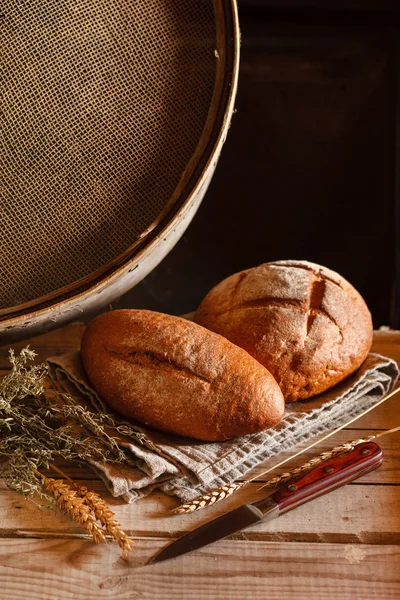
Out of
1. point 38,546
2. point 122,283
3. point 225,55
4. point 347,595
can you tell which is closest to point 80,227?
point 122,283

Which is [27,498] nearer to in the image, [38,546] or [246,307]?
[38,546]

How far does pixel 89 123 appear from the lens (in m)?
1.23

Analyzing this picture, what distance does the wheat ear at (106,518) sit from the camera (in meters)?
1.06

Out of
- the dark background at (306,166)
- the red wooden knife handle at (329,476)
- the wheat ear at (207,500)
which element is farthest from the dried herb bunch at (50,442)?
the dark background at (306,166)

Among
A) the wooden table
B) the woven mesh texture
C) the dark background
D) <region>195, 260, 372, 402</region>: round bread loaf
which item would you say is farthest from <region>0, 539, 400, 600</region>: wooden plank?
the dark background

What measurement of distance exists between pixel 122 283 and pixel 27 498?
0.42 meters

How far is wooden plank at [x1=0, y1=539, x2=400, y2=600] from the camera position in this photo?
1042 millimetres

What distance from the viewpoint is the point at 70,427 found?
1.21 m

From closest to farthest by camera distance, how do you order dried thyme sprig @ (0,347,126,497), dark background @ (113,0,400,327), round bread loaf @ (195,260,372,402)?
1. dried thyme sprig @ (0,347,126,497)
2. round bread loaf @ (195,260,372,402)
3. dark background @ (113,0,400,327)

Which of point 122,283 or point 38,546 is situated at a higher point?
point 122,283

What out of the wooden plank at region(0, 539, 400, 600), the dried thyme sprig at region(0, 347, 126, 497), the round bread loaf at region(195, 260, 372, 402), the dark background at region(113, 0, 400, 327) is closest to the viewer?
the wooden plank at region(0, 539, 400, 600)

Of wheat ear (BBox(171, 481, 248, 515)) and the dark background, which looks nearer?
wheat ear (BBox(171, 481, 248, 515))

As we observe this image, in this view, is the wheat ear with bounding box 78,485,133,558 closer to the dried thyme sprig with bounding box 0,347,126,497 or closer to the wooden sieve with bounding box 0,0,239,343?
the dried thyme sprig with bounding box 0,347,126,497

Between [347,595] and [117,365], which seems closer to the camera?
[347,595]
